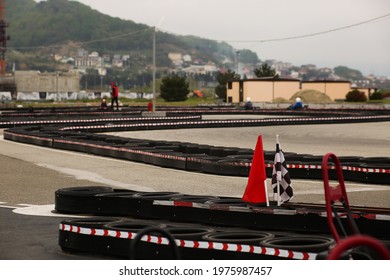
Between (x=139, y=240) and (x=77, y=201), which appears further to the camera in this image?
(x=77, y=201)

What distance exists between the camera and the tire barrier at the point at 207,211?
1162 cm

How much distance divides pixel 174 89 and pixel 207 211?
11896 cm

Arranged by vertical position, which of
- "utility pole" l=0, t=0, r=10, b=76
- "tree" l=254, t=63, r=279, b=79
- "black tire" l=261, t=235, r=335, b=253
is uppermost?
"utility pole" l=0, t=0, r=10, b=76

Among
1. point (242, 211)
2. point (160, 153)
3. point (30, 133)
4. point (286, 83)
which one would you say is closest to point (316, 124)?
point (30, 133)

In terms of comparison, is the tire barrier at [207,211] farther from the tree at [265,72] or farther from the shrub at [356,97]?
the tree at [265,72]

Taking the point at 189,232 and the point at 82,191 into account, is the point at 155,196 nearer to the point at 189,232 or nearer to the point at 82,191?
the point at 82,191

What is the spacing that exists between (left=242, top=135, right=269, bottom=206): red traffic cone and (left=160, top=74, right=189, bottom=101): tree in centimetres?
11820

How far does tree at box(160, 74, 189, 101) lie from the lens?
131 m

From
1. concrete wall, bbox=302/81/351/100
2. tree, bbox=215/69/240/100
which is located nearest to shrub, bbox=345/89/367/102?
concrete wall, bbox=302/81/351/100

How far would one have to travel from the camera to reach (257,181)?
41.8ft

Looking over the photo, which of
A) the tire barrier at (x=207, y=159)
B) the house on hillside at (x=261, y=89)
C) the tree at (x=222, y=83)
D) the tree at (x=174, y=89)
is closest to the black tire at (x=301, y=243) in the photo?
the tire barrier at (x=207, y=159)

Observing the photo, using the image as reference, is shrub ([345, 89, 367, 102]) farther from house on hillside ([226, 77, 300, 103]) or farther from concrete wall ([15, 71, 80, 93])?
concrete wall ([15, 71, 80, 93])

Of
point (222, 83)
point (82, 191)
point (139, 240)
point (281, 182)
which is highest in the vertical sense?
point (139, 240)

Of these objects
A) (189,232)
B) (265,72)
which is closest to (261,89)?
(265,72)
